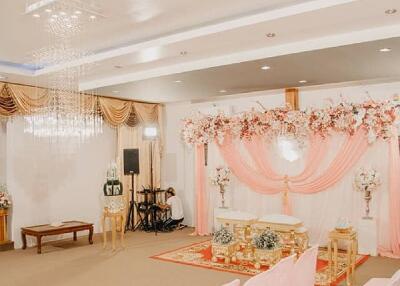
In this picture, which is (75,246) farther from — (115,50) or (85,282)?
(115,50)

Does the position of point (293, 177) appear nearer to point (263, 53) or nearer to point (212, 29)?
point (263, 53)

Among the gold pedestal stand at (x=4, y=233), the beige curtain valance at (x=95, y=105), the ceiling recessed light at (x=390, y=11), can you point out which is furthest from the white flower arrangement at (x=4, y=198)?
the ceiling recessed light at (x=390, y=11)

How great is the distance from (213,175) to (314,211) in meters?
1.94

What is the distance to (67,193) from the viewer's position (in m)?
8.27

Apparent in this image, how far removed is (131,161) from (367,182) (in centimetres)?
446

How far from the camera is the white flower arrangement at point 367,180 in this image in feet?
21.7

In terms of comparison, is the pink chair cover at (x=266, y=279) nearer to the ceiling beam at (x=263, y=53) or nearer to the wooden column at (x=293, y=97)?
the ceiling beam at (x=263, y=53)

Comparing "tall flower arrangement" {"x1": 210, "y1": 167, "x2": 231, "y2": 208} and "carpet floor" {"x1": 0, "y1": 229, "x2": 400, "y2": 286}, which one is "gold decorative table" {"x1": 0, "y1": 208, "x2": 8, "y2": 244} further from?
"tall flower arrangement" {"x1": 210, "y1": 167, "x2": 231, "y2": 208}

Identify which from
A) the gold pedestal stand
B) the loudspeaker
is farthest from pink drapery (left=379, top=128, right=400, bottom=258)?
the gold pedestal stand

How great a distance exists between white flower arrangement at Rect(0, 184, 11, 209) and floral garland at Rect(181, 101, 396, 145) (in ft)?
11.1

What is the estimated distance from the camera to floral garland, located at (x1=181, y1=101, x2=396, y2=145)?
6609 millimetres

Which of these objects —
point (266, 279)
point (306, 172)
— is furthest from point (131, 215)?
point (266, 279)

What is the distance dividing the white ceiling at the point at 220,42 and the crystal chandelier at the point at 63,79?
0.15 m

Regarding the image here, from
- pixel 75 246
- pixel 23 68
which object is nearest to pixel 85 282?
pixel 75 246
